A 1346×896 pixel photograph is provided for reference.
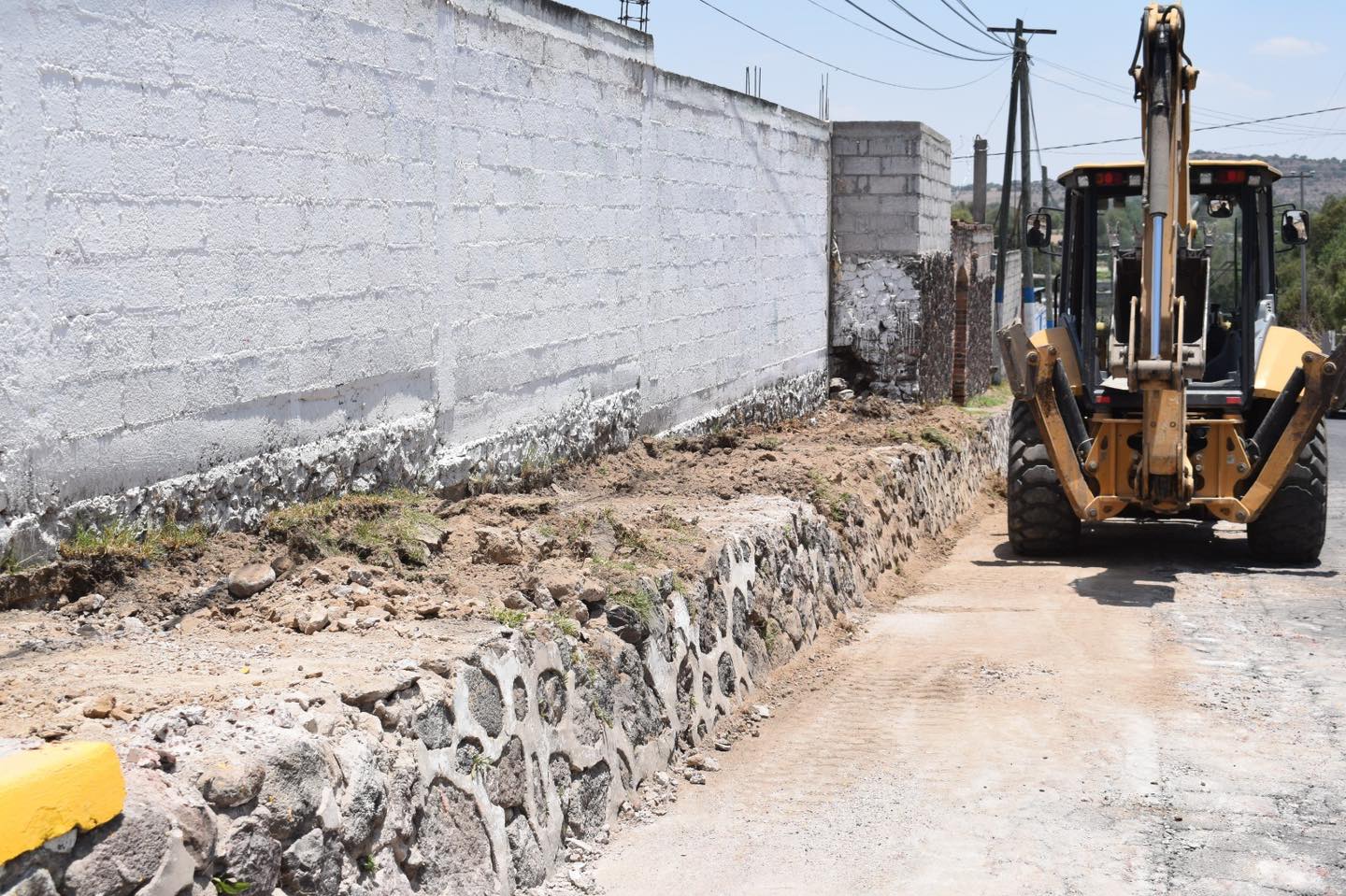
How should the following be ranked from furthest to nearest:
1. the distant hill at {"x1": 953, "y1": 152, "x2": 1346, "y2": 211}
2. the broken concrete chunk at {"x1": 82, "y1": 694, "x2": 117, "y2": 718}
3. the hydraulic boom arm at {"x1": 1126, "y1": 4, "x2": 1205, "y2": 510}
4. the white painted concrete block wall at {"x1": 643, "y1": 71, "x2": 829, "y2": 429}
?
the distant hill at {"x1": 953, "y1": 152, "x2": 1346, "y2": 211} → the white painted concrete block wall at {"x1": 643, "y1": 71, "x2": 829, "y2": 429} → the hydraulic boom arm at {"x1": 1126, "y1": 4, "x2": 1205, "y2": 510} → the broken concrete chunk at {"x1": 82, "y1": 694, "x2": 117, "y2": 718}

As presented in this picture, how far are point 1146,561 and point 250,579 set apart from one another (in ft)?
26.5

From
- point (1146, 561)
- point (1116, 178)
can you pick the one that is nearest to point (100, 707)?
point (1146, 561)

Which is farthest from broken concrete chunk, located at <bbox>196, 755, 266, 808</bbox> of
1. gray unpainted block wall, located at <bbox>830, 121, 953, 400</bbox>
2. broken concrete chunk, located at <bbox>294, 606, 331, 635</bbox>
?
gray unpainted block wall, located at <bbox>830, 121, 953, 400</bbox>

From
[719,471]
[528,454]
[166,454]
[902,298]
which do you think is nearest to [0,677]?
[166,454]

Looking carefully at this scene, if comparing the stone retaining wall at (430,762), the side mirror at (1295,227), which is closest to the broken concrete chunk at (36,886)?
the stone retaining wall at (430,762)

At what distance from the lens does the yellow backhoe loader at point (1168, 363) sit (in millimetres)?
9992

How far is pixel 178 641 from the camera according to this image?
203 inches

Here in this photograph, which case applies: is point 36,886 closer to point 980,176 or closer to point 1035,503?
point 1035,503

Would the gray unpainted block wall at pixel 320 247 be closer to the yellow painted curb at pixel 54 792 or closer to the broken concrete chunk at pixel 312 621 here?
the broken concrete chunk at pixel 312 621

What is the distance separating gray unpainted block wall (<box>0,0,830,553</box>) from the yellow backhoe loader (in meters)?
3.09

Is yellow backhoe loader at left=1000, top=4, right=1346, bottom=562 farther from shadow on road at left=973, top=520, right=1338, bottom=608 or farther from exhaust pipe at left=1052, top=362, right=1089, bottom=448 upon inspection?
shadow on road at left=973, top=520, right=1338, bottom=608

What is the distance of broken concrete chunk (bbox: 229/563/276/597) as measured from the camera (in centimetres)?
575

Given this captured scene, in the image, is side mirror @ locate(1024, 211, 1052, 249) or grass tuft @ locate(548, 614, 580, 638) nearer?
grass tuft @ locate(548, 614, 580, 638)

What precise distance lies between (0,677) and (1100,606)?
7.25 metres
